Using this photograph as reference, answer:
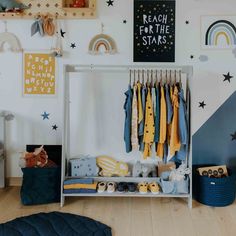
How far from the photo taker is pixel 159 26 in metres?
3.17

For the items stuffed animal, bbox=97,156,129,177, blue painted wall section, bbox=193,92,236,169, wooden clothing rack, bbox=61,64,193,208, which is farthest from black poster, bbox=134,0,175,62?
stuffed animal, bbox=97,156,129,177

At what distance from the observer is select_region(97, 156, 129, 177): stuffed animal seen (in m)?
3.20

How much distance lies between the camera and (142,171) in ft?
10.5

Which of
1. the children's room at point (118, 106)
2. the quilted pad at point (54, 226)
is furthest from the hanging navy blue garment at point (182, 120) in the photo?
the quilted pad at point (54, 226)

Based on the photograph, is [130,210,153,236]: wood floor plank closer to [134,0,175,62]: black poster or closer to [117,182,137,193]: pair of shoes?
[117,182,137,193]: pair of shoes

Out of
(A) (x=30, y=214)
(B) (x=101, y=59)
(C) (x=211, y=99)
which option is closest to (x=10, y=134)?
(A) (x=30, y=214)

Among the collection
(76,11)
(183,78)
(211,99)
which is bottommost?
(211,99)

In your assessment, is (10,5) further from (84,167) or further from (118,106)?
(84,167)

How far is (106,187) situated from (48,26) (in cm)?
159

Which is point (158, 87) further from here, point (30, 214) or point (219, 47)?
point (30, 214)

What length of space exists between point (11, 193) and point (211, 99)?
6.89 ft

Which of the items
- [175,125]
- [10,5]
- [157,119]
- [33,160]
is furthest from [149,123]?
[10,5]

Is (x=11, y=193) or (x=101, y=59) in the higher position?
(x=101, y=59)

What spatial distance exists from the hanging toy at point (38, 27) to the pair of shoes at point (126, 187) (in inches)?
62.3
